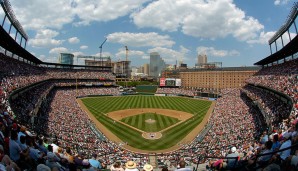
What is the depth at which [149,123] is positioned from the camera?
4041 centimetres

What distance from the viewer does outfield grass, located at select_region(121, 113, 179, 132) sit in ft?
123

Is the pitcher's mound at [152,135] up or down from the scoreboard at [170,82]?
down

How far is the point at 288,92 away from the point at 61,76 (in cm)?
6659

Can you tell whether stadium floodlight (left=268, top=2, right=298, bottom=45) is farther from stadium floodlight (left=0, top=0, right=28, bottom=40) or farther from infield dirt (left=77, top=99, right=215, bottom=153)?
stadium floodlight (left=0, top=0, right=28, bottom=40)

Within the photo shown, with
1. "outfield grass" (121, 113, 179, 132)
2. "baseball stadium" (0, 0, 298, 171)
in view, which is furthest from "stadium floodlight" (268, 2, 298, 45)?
Result: "outfield grass" (121, 113, 179, 132)

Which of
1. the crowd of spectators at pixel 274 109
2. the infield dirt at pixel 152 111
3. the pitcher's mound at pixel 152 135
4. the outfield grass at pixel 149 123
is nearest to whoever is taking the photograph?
the crowd of spectators at pixel 274 109

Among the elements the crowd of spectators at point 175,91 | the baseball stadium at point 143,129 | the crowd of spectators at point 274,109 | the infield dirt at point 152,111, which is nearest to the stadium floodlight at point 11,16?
the baseball stadium at point 143,129

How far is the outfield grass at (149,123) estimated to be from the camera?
1472 inches

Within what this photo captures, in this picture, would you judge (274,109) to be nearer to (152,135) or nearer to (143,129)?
(152,135)

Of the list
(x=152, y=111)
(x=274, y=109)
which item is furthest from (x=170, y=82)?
(x=274, y=109)

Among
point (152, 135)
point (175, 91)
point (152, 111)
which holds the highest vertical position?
point (175, 91)

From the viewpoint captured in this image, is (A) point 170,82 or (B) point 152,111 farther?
(A) point 170,82

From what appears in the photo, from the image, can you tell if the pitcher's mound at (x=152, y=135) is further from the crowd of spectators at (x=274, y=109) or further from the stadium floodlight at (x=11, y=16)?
the stadium floodlight at (x=11, y=16)

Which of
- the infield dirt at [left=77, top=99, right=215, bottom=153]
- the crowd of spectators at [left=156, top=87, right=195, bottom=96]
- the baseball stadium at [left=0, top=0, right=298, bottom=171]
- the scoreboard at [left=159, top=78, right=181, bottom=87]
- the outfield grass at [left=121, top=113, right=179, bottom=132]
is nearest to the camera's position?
the baseball stadium at [left=0, top=0, right=298, bottom=171]
